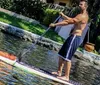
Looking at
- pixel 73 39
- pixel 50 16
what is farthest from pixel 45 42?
pixel 73 39

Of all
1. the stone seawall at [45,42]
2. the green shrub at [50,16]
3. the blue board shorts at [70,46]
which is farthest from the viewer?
the green shrub at [50,16]

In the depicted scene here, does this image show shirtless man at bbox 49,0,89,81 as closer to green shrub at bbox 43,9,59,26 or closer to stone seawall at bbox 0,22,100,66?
stone seawall at bbox 0,22,100,66

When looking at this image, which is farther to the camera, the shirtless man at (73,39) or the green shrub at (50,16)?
the green shrub at (50,16)

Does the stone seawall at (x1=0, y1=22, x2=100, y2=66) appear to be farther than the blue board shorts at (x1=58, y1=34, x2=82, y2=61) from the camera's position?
Yes

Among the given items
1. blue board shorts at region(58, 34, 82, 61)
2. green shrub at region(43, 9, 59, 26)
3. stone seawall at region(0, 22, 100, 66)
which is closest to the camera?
blue board shorts at region(58, 34, 82, 61)

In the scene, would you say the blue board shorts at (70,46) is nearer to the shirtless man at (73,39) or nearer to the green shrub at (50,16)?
the shirtless man at (73,39)

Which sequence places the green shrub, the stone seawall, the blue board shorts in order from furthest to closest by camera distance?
the green shrub → the stone seawall → the blue board shorts

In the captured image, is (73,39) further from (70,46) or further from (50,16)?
(50,16)

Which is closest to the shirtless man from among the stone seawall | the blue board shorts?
the blue board shorts

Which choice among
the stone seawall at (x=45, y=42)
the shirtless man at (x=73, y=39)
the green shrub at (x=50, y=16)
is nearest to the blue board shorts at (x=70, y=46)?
the shirtless man at (x=73, y=39)

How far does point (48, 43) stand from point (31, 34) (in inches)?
48.1

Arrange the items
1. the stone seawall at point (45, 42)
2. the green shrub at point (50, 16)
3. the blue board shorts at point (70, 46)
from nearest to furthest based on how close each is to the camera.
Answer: the blue board shorts at point (70, 46)
the stone seawall at point (45, 42)
the green shrub at point (50, 16)

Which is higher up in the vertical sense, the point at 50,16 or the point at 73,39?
the point at 73,39

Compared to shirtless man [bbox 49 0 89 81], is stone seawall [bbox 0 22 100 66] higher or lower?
lower
